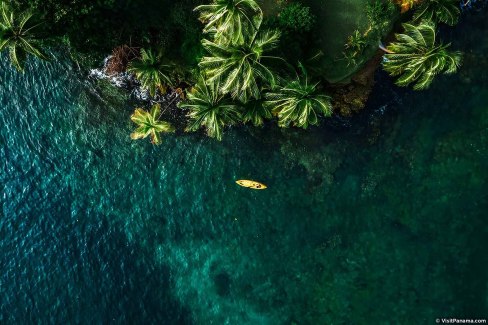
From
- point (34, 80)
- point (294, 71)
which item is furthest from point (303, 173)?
point (34, 80)

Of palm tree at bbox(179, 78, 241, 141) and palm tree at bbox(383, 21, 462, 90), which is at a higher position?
palm tree at bbox(383, 21, 462, 90)

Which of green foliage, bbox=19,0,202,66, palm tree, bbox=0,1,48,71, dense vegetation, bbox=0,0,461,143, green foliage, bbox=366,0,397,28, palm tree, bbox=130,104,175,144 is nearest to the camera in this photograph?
palm tree, bbox=0,1,48,71

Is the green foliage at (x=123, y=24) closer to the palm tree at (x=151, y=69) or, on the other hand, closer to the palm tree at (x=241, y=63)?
the palm tree at (x=151, y=69)

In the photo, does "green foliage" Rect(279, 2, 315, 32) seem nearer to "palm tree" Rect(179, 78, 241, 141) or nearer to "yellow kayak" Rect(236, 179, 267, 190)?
"palm tree" Rect(179, 78, 241, 141)

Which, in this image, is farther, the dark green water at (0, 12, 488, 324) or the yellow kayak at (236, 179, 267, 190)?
the yellow kayak at (236, 179, 267, 190)

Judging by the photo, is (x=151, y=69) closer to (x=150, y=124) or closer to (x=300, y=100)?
(x=150, y=124)

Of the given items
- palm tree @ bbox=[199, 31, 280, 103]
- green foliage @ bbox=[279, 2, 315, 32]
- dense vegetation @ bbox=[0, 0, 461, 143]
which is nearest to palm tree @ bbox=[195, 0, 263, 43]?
dense vegetation @ bbox=[0, 0, 461, 143]

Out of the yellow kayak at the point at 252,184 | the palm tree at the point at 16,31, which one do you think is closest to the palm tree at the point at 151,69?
the palm tree at the point at 16,31
